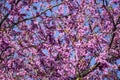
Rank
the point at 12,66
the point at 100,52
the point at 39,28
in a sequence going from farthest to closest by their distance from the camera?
1. the point at 39,28
2. the point at 12,66
3. the point at 100,52

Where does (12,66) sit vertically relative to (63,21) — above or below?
below

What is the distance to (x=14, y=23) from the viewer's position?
13.0 m

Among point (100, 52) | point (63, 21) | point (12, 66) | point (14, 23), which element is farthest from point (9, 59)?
point (100, 52)

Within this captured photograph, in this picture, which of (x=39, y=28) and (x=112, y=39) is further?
(x=39, y=28)

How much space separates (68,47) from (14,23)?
211cm

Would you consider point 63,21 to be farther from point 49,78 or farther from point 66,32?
point 49,78

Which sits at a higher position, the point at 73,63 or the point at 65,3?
the point at 65,3

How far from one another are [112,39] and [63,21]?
2650 millimetres

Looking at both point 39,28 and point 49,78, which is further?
point 39,28

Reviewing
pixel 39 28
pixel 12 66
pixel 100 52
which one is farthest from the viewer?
pixel 39 28

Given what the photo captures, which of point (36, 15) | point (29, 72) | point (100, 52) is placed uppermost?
point (36, 15)

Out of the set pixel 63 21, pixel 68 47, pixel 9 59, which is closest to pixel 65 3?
pixel 63 21

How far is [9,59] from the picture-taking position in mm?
13820

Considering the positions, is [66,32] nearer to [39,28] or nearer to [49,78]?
[39,28]
